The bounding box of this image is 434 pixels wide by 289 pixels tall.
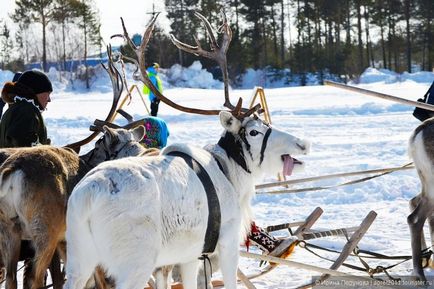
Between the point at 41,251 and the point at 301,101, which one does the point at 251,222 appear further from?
the point at 301,101

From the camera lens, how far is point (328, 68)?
43.8m

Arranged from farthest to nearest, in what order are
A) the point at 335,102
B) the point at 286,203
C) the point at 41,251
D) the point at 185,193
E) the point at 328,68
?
1. the point at 328,68
2. the point at 335,102
3. the point at 286,203
4. the point at 41,251
5. the point at 185,193

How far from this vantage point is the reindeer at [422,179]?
5.94 m

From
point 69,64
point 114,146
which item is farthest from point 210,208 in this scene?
point 69,64

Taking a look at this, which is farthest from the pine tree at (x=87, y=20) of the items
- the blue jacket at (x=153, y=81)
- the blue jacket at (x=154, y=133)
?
the blue jacket at (x=154, y=133)

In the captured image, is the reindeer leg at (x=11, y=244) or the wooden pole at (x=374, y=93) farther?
the wooden pole at (x=374, y=93)

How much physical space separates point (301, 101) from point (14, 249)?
19.8m

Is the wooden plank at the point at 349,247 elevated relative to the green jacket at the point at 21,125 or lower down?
lower down

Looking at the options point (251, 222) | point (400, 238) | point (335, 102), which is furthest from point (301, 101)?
point (251, 222)

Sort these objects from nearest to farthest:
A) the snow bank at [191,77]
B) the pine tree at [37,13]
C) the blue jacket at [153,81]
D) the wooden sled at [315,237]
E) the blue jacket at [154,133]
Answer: the wooden sled at [315,237] < the blue jacket at [154,133] < the blue jacket at [153,81] < the snow bank at [191,77] < the pine tree at [37,13]

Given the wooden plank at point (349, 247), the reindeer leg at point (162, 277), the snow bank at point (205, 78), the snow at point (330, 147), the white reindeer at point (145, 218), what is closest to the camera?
the white reindeer at point (145, 218)

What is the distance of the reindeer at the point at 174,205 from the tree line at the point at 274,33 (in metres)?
37.1

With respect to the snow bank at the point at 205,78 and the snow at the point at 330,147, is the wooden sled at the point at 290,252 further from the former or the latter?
the snow bank at the point at 205,78

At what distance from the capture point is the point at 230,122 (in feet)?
16.2
